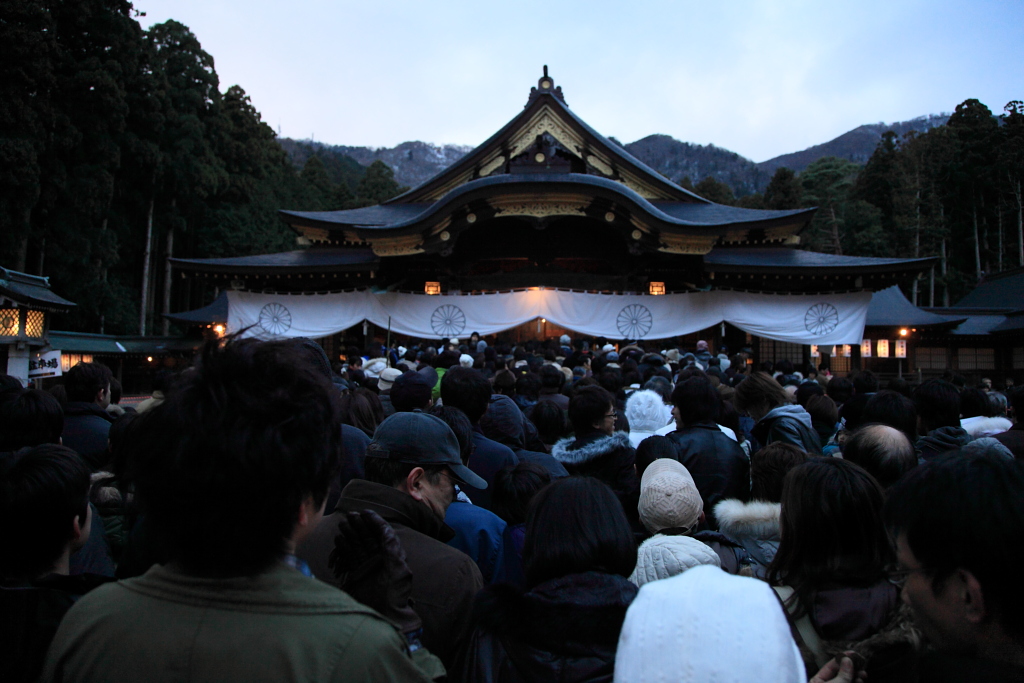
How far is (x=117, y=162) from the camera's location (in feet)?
69.9

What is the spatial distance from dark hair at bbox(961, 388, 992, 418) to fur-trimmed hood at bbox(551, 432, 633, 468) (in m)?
2.95

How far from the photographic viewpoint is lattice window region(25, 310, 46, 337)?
42.2ft

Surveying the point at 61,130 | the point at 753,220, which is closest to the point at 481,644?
the point at 753,220

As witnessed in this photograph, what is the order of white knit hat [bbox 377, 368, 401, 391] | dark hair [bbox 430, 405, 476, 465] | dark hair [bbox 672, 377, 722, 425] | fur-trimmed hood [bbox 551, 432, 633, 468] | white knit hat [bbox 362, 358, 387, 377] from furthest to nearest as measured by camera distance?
white knit hat [bbox 362, 358, 387, 377]
white knit hat [bbox 377, 368, 401, 391]
dark hair [bbox 672, 377, 722, 425]
fur-trimmed hood [bbox 551, 432, 633, 468]
dark hair [bbox 430, 405, 476, 465]

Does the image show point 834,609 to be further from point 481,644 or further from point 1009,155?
point 1009,155

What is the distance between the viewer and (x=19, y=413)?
2.77 meters

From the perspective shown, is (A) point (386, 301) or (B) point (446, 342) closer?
(B) point (446, 342)

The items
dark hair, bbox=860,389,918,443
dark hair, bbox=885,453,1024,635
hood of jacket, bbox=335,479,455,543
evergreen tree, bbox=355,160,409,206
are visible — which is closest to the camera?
dark hair, bbox=885,453,1024,635

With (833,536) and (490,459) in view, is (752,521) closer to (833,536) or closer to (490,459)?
(833,536)

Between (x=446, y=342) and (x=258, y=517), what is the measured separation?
11786 mm

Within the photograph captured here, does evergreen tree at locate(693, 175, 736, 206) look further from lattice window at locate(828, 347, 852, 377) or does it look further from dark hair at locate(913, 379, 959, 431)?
dark hair at locate(913, 379, 959, 431)

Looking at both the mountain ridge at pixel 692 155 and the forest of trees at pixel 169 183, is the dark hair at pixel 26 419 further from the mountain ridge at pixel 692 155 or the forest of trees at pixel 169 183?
the mountain ridge at pixel 692 155

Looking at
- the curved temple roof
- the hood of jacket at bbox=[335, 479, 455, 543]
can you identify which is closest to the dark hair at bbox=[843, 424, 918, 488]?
the hood of jacket at bbox=[335, 479, 455, 543]

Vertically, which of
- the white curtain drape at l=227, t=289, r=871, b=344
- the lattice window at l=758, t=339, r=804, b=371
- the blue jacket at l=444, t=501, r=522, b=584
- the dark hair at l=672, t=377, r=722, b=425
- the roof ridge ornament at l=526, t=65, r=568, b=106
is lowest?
the blue jacket at l=444, t=501, r=522, b=584
